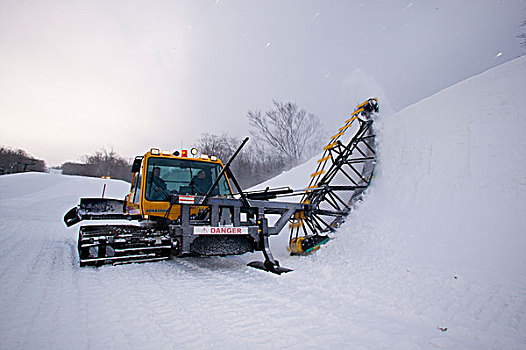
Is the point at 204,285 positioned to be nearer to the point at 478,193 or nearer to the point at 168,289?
the point at 168,289

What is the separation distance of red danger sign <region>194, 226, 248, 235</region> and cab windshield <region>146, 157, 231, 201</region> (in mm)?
1420

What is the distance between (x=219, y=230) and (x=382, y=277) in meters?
2.36

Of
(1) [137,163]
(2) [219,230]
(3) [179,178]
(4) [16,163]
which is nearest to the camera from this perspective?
(2) [219,230]

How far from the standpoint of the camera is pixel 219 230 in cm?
429

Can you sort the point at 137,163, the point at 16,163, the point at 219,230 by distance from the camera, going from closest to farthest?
the point at 219,230 → the point at 137,163 → the point at 16,163

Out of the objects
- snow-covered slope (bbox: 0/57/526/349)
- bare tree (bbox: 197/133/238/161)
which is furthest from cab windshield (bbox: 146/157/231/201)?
bare tree (bbox: 197/133/238/161)

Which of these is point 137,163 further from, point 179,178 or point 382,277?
point 382,277

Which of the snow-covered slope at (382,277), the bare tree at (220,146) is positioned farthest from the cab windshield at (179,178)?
the bare tree at (220,146)

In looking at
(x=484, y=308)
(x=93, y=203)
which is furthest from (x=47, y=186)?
(x=484, y=308)

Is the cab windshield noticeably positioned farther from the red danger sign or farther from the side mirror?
the red danger sign

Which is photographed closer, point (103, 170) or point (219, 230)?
point (219, 230)

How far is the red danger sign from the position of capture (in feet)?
13.6

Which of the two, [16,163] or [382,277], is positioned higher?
[16,163]

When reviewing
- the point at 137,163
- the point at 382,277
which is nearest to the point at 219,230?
the point at 382,277
